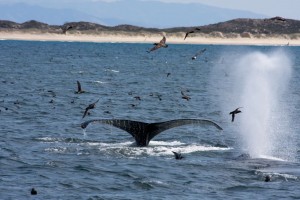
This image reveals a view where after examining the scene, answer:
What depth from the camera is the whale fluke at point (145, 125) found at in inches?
1003

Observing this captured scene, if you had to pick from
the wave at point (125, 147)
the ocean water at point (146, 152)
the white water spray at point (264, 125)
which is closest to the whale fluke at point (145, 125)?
the wave at point (125, 147)

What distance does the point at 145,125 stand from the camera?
2725cm

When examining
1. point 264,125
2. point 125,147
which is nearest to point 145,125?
point 125,147

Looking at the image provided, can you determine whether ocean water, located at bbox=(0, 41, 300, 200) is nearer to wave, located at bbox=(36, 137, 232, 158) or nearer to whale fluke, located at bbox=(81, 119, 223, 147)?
wave, located at bbox=(36, 137, 232, 158)

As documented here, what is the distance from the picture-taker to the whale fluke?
2548 centimetres

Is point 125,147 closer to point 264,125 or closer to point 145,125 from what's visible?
point 145,125

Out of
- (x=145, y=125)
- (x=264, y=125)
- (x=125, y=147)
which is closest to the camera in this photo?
(x=145, y=125)

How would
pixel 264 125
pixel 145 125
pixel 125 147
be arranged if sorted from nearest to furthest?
pixel 145 125 → pixel 125 147 → pixel 264 125

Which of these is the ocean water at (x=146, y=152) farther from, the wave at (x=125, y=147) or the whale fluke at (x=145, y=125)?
the whale fluke at (x=145, y=125)

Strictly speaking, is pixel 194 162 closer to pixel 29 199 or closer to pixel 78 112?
pixel 29 199

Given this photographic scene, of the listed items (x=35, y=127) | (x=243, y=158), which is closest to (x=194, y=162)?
(x=243, y=158)

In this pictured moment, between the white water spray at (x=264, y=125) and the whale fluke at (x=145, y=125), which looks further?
the white water spray at (x=264, y=125)

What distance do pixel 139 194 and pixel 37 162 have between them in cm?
541

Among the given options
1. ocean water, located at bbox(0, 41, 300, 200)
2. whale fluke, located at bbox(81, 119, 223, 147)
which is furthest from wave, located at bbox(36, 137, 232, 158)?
whale fluke, located at bbox(81, 119, 223, 147)
